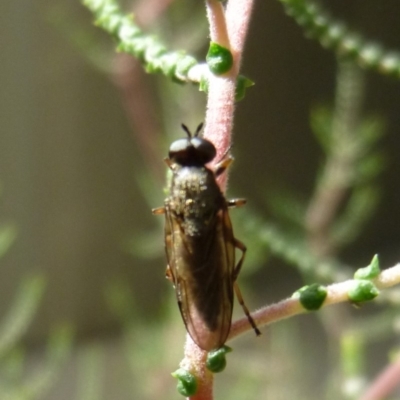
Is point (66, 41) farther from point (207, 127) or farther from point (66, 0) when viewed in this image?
point (207, 127)


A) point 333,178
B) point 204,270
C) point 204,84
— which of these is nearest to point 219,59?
point 204,84

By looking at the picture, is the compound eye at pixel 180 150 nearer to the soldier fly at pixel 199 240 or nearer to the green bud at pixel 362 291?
the soldier fly at pixel 199 240

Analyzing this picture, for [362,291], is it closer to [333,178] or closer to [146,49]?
[146,49]

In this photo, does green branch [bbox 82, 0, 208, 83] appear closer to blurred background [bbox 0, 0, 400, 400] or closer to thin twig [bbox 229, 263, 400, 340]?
thin twig [bbox 229, 263, 400, 340]

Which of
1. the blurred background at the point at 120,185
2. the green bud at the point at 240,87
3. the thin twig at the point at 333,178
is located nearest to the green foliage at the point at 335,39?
the green bud at the point at 240,87

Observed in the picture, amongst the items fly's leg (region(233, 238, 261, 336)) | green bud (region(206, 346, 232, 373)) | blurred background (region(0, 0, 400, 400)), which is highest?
A: green bud (region(206, 346, 232, 373))

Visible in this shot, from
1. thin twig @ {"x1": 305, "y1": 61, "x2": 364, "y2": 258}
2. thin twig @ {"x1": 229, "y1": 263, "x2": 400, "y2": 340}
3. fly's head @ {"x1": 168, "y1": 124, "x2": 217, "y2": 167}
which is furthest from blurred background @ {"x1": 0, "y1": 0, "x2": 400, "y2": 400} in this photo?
thin twig @ {"x1": 229, "y1": 263, "x2": 400, "y2": 340}
